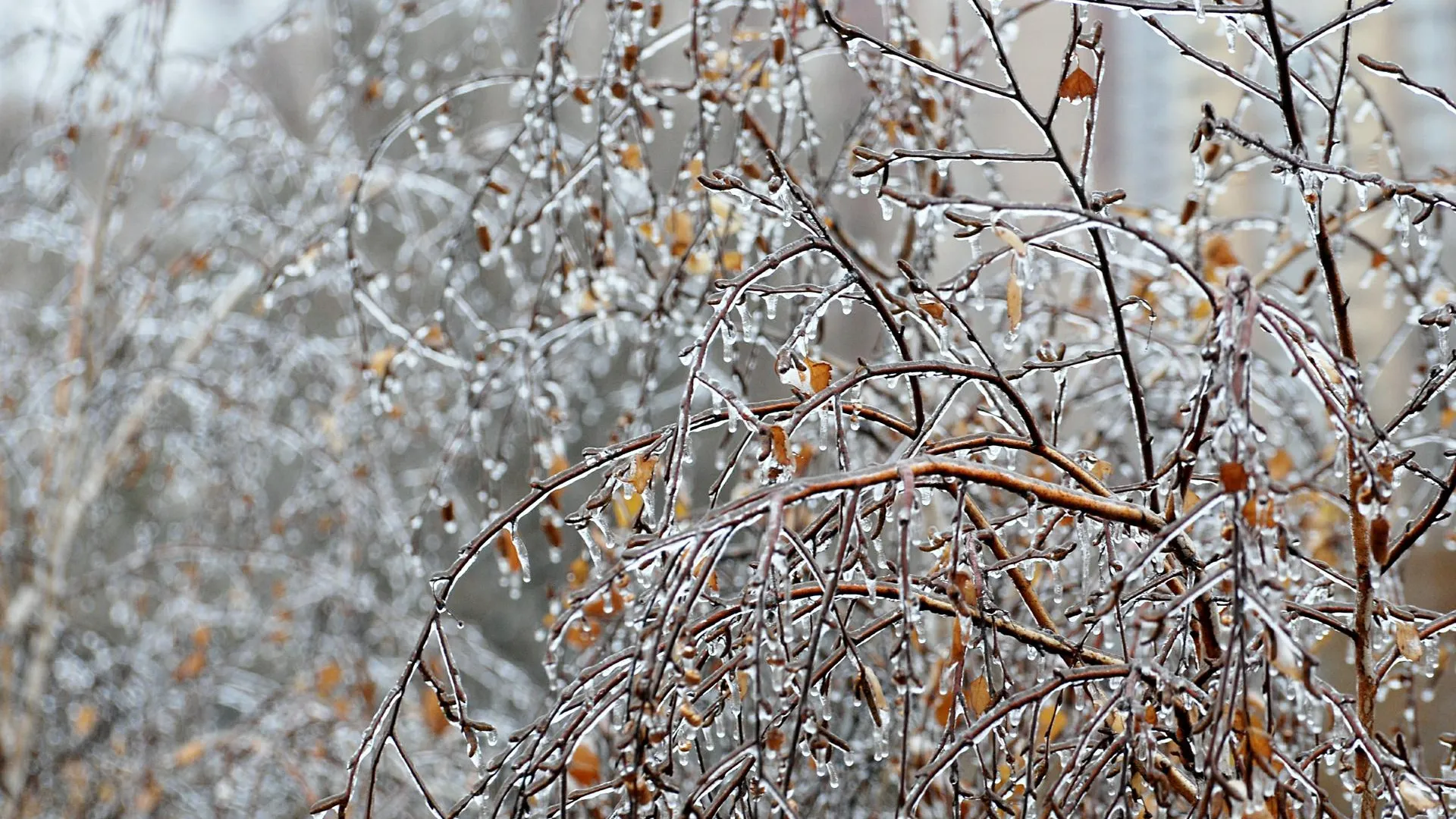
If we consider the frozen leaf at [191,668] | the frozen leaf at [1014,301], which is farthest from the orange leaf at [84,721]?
the frozen leaf at [1014,301]

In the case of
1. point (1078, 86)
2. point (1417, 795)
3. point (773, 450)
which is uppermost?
point (1078, 86)

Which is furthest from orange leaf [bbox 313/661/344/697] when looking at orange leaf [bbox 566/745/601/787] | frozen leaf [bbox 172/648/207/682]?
orange leaf [bbox 566/745/601/787]

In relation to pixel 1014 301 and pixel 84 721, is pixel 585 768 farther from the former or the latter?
pixel 84 721

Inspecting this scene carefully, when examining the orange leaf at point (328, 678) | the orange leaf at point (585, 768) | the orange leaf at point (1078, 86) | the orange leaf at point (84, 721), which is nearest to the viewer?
the orange leaf at point (1078, 86)

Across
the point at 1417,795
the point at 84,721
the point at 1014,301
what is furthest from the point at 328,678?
the point at 1417,795

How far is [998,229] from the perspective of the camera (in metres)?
0.87

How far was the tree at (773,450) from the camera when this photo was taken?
84cm

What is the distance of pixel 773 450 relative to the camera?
0.93 m

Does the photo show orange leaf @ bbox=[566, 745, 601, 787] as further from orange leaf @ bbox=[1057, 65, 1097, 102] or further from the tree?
orange leaf @ bbox=[1057, 65, 1097, 102]

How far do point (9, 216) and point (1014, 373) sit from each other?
2558mm

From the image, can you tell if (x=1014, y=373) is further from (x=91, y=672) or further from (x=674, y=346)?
(x=91, y=672)

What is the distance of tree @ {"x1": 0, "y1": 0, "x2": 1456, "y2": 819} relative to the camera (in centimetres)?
84

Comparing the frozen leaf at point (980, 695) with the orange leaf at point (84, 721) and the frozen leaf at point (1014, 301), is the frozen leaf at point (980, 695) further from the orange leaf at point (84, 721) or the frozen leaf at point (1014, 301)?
the orange leaf at point (84, 721)

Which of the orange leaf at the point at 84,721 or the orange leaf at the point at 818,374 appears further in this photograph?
the orange leaf at the point at 84,721
